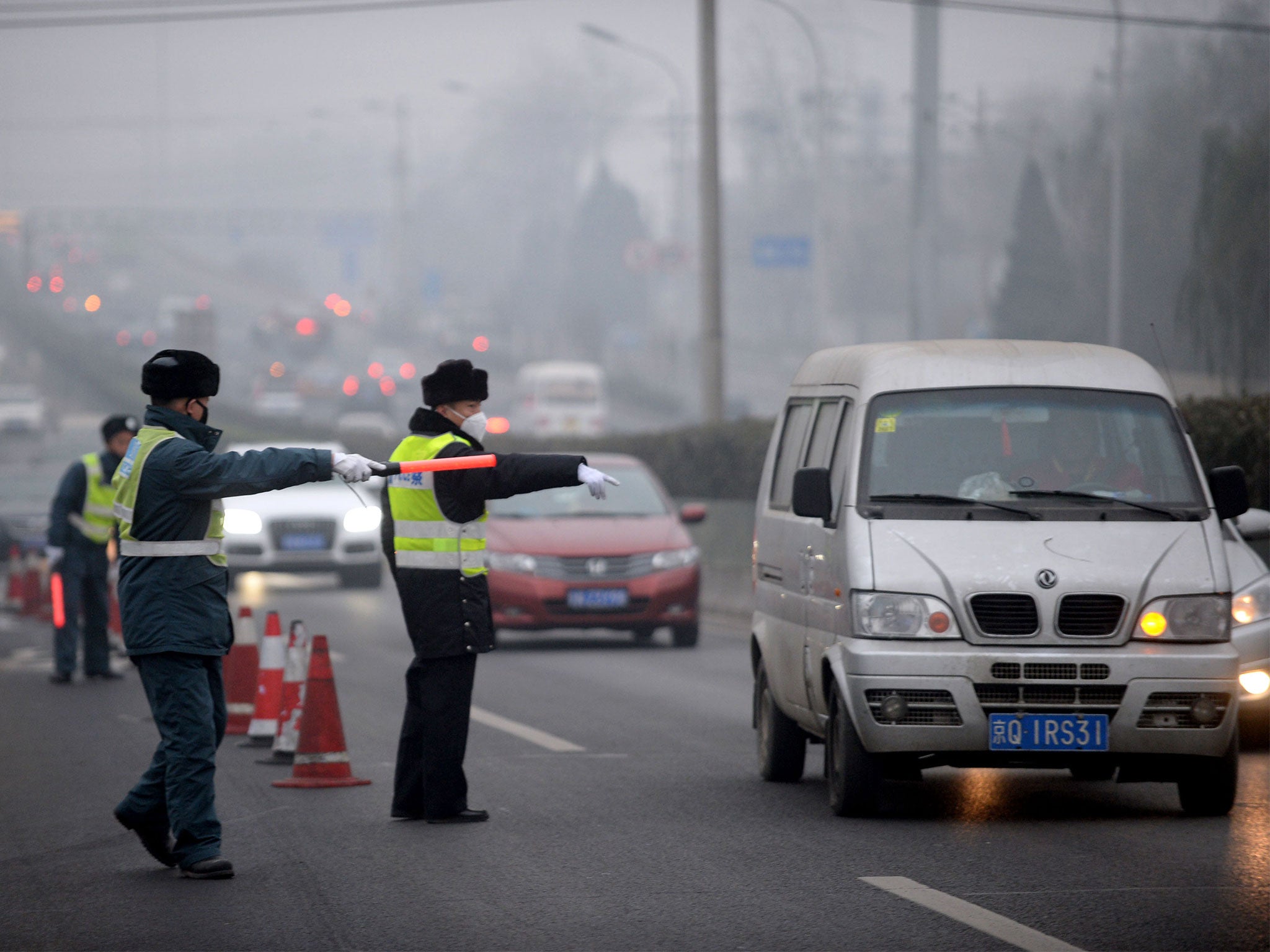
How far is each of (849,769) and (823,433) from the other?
5.92 ft

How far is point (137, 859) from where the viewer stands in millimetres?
8203

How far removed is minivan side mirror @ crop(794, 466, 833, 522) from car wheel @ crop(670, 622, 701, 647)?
9.84 m

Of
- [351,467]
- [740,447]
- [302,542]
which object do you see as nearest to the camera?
[351,467]

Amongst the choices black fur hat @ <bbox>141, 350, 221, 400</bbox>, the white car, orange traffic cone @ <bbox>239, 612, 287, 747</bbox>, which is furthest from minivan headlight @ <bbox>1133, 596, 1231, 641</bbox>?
the white car

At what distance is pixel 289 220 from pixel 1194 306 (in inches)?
5689

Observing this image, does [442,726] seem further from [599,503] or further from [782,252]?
[782,252]

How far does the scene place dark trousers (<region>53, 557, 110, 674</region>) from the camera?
16234mm

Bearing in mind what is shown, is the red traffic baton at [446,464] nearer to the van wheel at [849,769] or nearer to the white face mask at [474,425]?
the white face mask at [474,425]

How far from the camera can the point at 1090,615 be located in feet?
28.1

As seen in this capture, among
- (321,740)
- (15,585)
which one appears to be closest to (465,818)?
(321,740)

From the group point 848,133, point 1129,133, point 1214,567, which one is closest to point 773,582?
point 1214,567

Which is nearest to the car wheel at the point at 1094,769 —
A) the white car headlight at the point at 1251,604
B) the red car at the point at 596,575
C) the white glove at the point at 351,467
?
the white car headlight at the point at 1251,604

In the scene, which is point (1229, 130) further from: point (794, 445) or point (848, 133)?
point (848, 133)

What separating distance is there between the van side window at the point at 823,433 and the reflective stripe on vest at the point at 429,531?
5.69ft
